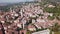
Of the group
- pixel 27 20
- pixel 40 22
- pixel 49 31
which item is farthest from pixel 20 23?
pixel 49 31

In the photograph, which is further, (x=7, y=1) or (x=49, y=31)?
(x=7, y=1)

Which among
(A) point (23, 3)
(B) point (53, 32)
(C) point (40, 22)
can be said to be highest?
(A) point (23, 3)

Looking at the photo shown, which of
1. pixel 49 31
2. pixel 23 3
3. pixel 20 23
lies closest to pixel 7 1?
pixel 23 3

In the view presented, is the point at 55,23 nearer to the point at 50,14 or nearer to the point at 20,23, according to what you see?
the point at 50,14

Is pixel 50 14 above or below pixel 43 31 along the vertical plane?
above

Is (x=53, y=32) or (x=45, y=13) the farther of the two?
(x=45, y=13)

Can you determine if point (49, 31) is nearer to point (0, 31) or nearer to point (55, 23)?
point (55, 23)
